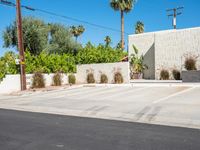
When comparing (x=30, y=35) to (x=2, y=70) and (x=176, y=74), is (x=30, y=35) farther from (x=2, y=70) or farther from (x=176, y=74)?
(x=176, y=74)

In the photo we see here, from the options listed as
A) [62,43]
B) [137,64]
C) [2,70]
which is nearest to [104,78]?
[2,70]

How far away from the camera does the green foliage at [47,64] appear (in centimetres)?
2456

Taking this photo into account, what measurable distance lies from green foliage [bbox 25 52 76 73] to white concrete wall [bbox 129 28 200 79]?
10.4m

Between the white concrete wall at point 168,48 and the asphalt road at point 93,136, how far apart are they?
21.8 m

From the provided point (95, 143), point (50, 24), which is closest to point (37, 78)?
point (95, 143)

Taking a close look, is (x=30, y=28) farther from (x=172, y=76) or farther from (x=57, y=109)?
(x=57, y=109)

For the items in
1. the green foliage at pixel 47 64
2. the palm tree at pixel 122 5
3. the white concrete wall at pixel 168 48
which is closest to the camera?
the green foliage at pixel 47 64

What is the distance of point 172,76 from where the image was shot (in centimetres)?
2989

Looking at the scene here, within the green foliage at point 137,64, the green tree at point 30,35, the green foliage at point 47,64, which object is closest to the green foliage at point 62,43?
the green tree at point 30,35

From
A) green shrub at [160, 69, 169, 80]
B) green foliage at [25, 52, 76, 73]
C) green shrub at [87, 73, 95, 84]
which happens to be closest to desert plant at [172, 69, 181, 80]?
green shrub at [160, 69, 169, 80]

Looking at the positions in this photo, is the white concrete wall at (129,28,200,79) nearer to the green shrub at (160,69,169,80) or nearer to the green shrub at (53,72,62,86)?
the green shrub at (160,69,169,80)

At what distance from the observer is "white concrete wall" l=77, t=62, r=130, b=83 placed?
24.0 m

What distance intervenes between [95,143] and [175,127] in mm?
2908

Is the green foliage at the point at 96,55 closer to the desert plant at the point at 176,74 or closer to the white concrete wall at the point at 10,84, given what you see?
the desert plant at the point at 176,74
